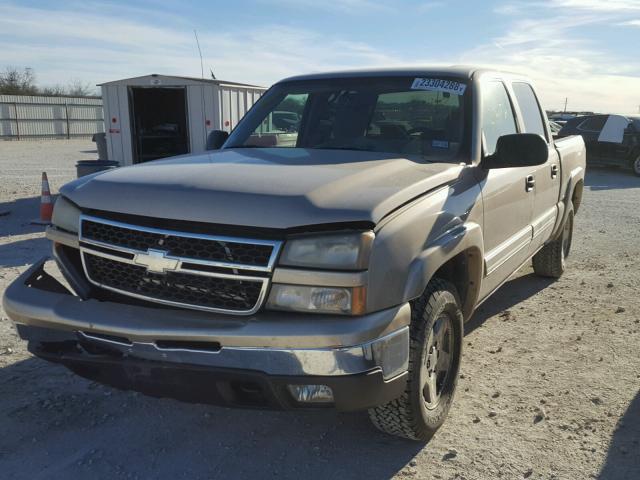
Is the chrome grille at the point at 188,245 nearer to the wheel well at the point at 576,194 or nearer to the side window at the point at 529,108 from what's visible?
the side window at the point at 529,108

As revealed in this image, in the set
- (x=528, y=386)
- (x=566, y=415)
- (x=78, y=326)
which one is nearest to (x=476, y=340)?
(x=528, y=386)

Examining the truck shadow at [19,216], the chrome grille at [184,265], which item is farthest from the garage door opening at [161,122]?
the chrome grille at [184,265]

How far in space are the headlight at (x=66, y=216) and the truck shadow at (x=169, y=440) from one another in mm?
1093

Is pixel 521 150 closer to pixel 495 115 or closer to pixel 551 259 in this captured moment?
pixel 495 115

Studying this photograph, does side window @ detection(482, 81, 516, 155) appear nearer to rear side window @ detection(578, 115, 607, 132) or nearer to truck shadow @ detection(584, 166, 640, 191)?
truck shadow @ detection(584, 166, 640, 191)

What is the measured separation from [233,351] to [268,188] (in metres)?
0.70

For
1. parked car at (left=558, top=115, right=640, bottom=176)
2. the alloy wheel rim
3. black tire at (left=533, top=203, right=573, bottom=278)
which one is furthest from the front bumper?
parked car at (left=558, top=115, right=640, bottom=176)

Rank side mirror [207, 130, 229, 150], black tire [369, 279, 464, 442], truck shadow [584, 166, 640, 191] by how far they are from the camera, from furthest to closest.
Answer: truck shadow [584, 166, 640, 191], side mirror [207, 130, 229, 150], black tire [369, 279, 464, 442]

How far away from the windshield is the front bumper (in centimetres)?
147

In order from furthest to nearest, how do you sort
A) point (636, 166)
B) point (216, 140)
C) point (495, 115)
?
point (636, 166), point (216, 140), point (495, 115)

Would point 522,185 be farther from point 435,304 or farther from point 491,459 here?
point 491,459

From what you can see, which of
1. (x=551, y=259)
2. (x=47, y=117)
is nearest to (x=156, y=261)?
(x=551, y=259)

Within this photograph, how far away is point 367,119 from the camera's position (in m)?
3.80

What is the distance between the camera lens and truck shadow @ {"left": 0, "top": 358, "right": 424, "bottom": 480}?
9.18 feet
